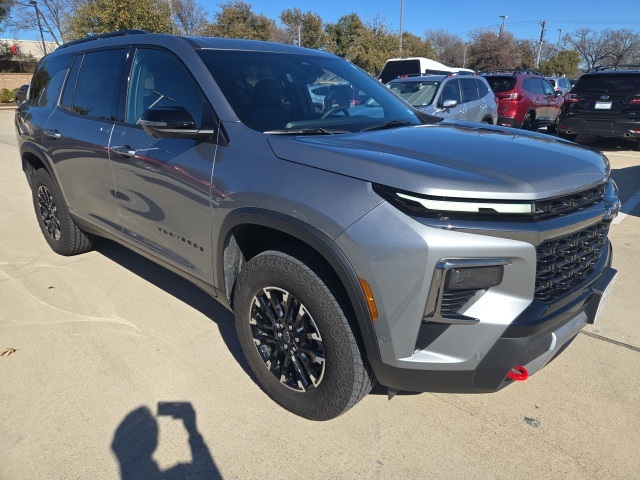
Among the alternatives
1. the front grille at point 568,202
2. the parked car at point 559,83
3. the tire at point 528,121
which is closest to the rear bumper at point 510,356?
the front grille at point 568,202

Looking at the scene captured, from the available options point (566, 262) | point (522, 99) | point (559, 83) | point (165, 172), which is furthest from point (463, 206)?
point (559, 83)

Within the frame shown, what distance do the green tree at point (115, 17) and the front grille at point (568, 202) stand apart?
82.2 feet

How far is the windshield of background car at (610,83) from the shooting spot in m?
10.2

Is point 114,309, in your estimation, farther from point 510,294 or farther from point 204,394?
point 510,294

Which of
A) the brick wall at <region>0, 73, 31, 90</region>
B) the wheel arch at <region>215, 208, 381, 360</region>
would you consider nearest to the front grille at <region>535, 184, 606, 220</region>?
the wheel arch at <region>215, 208, 381, 360</region>

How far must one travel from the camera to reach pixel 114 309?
149 inches

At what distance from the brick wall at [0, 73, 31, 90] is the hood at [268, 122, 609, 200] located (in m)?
38.3

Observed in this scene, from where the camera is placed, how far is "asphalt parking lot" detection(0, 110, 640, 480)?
2.30 m

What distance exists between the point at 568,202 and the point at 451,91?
812 cm

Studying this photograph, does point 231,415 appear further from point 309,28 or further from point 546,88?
point 309,28

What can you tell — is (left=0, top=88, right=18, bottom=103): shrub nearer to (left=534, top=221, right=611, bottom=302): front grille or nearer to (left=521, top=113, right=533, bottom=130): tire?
(left=521, top=113, right=533, bottom=130): tire

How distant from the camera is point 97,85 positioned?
12.4ft

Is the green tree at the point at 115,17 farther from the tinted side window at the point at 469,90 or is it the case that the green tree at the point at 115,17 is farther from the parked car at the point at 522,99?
the tinted side window at the point at 469,90

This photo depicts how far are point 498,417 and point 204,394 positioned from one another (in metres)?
1.60
